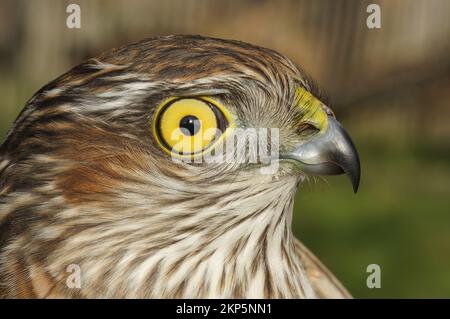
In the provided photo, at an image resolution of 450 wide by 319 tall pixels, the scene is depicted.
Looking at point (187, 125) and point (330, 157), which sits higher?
point (187, 125)

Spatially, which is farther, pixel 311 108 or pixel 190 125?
pixel 311 108

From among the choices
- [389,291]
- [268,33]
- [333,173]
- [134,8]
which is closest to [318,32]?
[268,33]

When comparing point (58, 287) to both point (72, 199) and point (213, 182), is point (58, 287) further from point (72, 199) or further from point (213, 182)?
point (213, 182)

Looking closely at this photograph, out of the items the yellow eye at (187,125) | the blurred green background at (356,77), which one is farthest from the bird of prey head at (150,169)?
the blurred green background at (356,77)

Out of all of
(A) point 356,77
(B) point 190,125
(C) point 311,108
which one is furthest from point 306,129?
(A) point 356,77

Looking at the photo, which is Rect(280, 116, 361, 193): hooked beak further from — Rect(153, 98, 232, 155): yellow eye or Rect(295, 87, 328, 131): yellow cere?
Rect(153, 98, 232, 155): yellow eye

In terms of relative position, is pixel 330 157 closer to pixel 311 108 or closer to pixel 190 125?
pixel 311 108
